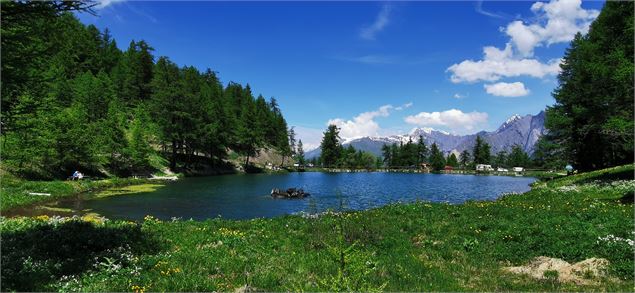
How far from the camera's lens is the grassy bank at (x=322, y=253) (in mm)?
10961

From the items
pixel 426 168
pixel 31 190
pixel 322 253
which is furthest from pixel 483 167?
pixel 322 253

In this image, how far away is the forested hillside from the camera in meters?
12.1

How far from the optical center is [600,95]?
3800 cm

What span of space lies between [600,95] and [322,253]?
117ft

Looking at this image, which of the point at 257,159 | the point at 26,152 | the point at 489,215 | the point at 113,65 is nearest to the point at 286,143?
the point at 257,159

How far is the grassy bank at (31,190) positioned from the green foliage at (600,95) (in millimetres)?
46278

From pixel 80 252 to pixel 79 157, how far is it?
49.1 m

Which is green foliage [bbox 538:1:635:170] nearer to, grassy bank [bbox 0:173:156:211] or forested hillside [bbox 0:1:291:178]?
forested hillside [bbox 0:1:291:178]

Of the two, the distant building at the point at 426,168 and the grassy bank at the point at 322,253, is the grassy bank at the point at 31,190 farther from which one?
the distant building at the point at 426,168

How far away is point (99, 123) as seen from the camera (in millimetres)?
67062

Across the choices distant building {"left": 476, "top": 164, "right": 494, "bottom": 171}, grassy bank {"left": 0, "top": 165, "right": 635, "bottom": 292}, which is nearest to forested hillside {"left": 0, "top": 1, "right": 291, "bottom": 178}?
grassy bank {"left": 0, "top": 165, "right": 635, "bottom": 292}

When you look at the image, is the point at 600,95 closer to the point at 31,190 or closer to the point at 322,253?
the point at 322,253

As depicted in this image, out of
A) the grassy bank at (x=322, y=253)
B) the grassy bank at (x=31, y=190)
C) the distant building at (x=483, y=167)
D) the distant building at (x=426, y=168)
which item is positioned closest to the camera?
the grassy bank at (x=322, y=253)

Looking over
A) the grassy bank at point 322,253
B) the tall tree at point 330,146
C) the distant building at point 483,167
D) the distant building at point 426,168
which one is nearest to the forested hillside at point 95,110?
the grassy bank at point 322,253
